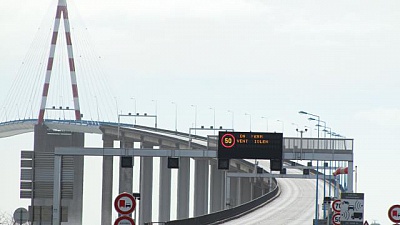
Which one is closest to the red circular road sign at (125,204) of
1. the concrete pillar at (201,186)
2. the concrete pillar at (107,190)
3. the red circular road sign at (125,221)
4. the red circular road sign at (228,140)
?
the red circular road sign at (125,221)

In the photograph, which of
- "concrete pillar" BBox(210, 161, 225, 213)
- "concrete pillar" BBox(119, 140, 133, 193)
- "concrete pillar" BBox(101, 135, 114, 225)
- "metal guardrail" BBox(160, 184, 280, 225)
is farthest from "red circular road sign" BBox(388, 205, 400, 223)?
"concrete pillar" BBox(210, 161, 225, 213)

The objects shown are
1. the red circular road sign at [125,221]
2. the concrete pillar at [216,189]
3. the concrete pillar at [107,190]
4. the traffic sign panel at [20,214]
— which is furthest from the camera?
the concrete pillar at [216,189]

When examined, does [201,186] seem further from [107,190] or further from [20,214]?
[20,214]

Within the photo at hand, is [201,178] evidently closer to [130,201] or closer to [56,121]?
[56,121]

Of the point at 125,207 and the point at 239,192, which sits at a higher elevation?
the point at 125,207

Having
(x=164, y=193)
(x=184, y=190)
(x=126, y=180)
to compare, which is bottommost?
(x=164, y=193)

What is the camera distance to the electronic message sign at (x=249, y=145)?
2507 inches

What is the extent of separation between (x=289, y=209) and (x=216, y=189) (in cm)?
6104

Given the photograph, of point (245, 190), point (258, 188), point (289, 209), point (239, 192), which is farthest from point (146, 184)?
point (289, 209)

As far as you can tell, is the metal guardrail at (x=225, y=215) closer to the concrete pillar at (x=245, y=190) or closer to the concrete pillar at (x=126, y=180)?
the concrete pillar at (x=126, y=180)

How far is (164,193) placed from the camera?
175 m

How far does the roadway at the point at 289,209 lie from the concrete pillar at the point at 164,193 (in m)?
14.7

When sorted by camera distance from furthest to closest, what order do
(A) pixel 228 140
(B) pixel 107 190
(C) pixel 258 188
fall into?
(C) pixel 258 188 < (B) pixel 107 190 < (A) pixel 228 140

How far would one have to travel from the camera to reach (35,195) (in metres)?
29.5
